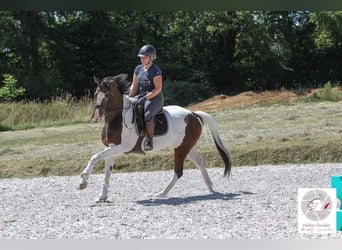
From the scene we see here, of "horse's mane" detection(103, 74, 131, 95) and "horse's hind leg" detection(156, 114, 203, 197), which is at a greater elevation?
"horse's mane" detection(103, 74, 131, 95)

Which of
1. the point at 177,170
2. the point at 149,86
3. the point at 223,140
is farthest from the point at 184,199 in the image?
the point at 223,140

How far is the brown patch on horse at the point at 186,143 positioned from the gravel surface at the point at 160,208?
34 cm

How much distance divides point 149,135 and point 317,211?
2007 millimetres

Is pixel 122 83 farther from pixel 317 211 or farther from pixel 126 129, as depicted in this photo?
pixel 317 211

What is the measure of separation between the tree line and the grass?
2175mm

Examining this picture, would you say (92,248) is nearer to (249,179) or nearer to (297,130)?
(249,179)

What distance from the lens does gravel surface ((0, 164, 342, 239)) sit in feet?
18.7

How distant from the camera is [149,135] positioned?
7.17 m

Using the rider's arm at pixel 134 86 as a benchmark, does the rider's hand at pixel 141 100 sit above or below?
below

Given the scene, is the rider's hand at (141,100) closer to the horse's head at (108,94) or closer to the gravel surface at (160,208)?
the horse's head at (108,94)

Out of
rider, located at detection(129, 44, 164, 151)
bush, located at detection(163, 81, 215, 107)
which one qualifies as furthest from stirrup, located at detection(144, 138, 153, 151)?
bush, located at detection(163, 81, 215, 107)

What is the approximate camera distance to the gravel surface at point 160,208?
570 centimetres

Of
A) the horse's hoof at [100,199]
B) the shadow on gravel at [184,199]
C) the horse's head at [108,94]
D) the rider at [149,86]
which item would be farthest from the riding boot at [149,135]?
the horse's hoof at [100,199]

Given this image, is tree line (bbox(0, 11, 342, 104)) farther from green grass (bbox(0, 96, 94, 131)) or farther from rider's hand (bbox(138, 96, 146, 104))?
rider's hand (bbox(138, 96, 146, 104))
